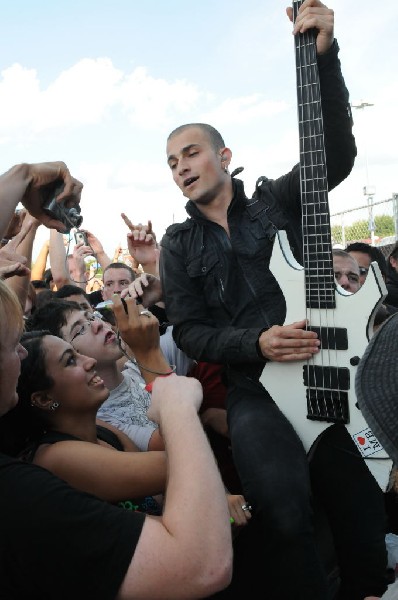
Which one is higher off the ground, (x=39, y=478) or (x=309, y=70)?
(x=309, y=70)

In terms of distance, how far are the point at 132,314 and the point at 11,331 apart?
1.53m

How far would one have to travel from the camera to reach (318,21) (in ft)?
7.66

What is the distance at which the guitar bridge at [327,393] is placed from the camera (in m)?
2.28

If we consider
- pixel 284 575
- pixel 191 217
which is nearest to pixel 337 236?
pixel 191 217

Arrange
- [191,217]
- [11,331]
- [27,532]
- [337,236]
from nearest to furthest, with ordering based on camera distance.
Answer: [27,532] → [11,331] → [191,217] → [337,236]

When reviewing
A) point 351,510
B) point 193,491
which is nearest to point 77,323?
point 351,510

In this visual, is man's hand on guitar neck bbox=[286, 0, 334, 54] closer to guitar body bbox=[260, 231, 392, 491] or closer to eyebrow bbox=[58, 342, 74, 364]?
guitar body bbox=[260, 231, 392, 491]

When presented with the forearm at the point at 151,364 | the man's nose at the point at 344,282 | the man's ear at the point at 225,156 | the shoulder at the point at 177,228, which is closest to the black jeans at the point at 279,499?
the forearm at the point at 151,364

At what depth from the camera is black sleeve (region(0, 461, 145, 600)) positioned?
1113 millimetres

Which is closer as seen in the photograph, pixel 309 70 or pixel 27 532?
pixel 27 532

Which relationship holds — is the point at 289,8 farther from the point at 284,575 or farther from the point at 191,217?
the point at 284,575

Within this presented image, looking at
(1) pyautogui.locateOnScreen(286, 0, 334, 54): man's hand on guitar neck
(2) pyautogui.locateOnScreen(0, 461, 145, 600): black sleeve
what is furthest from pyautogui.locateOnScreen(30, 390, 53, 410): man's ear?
(1) pyautogui.locateOnScreen(286, 0, 334, 54): man's hand on guitar neck

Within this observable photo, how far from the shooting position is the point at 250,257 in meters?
2.66

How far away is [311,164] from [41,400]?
1.51 m
